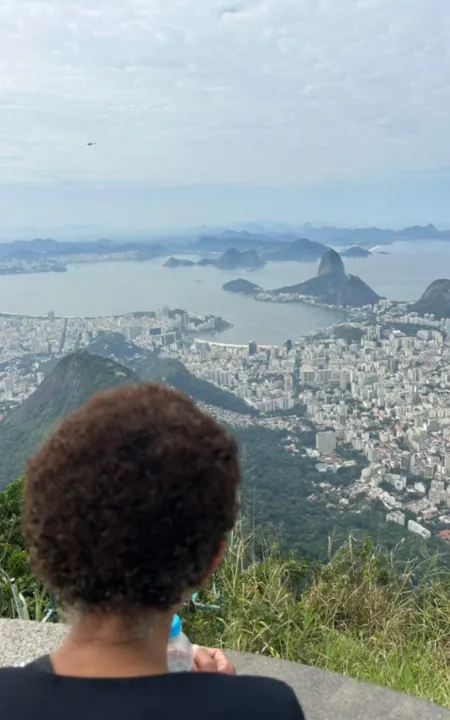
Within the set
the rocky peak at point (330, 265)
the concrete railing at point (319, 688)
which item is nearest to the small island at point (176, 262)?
the rocky peak at point (330, 265)

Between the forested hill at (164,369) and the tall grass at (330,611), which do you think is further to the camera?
the forested hill at (164,369)

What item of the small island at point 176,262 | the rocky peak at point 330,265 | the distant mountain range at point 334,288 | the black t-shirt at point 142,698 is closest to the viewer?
the black t-shirt at point 142,698

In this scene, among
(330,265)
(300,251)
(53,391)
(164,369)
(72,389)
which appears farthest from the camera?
(300,251)

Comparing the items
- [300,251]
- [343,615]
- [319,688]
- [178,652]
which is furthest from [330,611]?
[300,251]

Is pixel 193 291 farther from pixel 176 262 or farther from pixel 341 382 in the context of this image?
pixel 341 382

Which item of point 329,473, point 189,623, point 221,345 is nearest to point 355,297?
point 221,345

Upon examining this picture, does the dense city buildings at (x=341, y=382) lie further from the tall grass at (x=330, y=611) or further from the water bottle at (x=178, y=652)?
the water bottle at (x=178, y=652)

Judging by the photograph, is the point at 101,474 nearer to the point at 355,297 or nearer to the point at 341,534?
the point at 341,534
